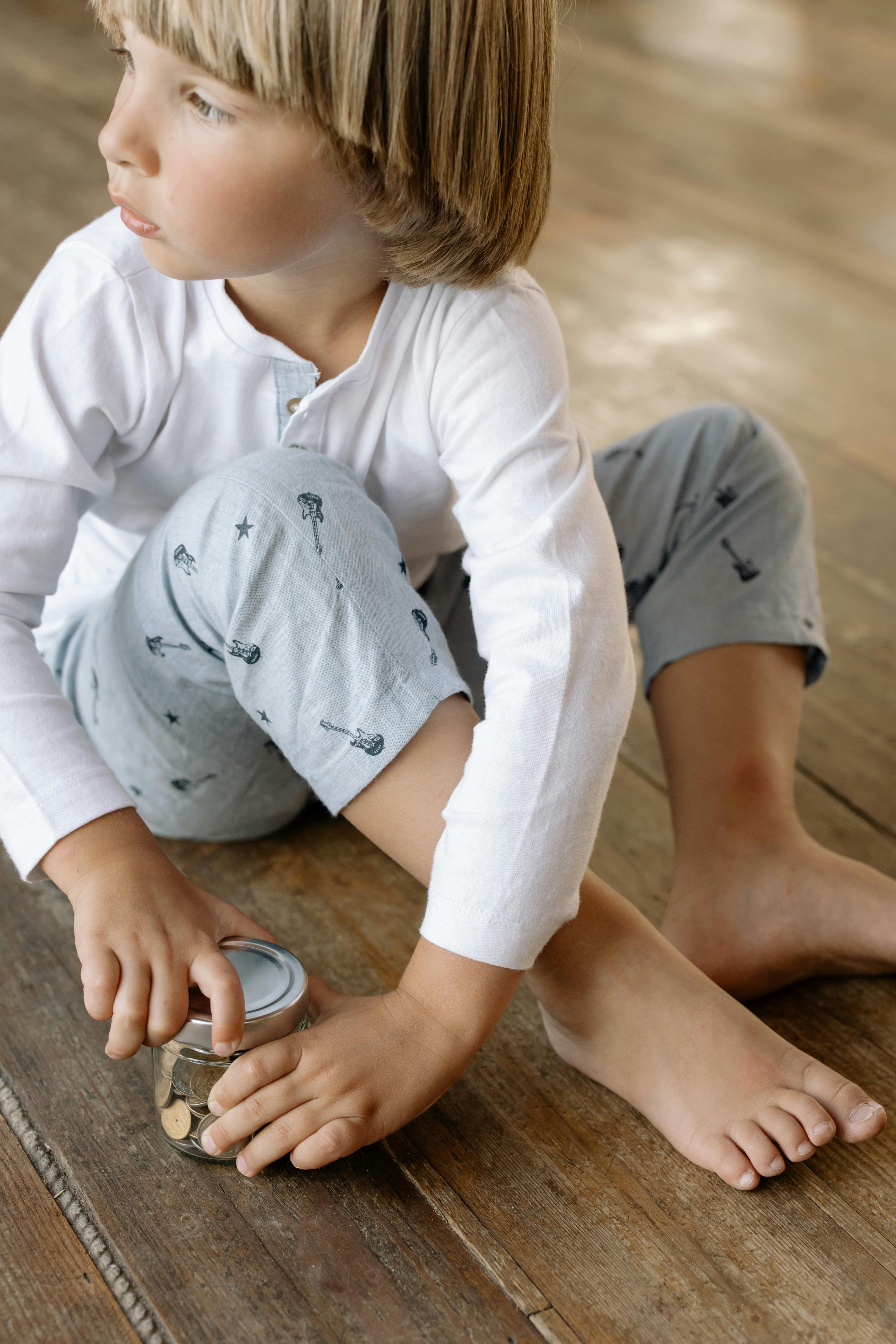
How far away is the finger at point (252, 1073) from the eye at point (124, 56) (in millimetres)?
442

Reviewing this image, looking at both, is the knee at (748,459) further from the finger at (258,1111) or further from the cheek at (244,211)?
the finger at (258,1111)

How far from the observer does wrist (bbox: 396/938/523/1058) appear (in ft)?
1.95

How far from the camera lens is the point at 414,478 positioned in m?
0.73

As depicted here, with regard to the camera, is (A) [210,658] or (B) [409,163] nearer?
(B) [409,163]

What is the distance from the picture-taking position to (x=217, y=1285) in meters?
0.53

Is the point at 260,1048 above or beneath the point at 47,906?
above

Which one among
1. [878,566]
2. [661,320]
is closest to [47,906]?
[878,566]

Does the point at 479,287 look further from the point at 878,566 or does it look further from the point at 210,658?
A: the point at 878,566

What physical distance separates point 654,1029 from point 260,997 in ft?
0.66

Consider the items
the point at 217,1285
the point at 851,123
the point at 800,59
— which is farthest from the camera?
the point at 800,59

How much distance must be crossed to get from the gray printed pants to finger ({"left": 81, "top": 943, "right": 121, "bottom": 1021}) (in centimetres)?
13

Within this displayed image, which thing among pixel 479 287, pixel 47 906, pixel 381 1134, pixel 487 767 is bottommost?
pixel 47 906

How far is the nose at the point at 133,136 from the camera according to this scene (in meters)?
0.56

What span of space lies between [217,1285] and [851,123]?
2.57 metres
